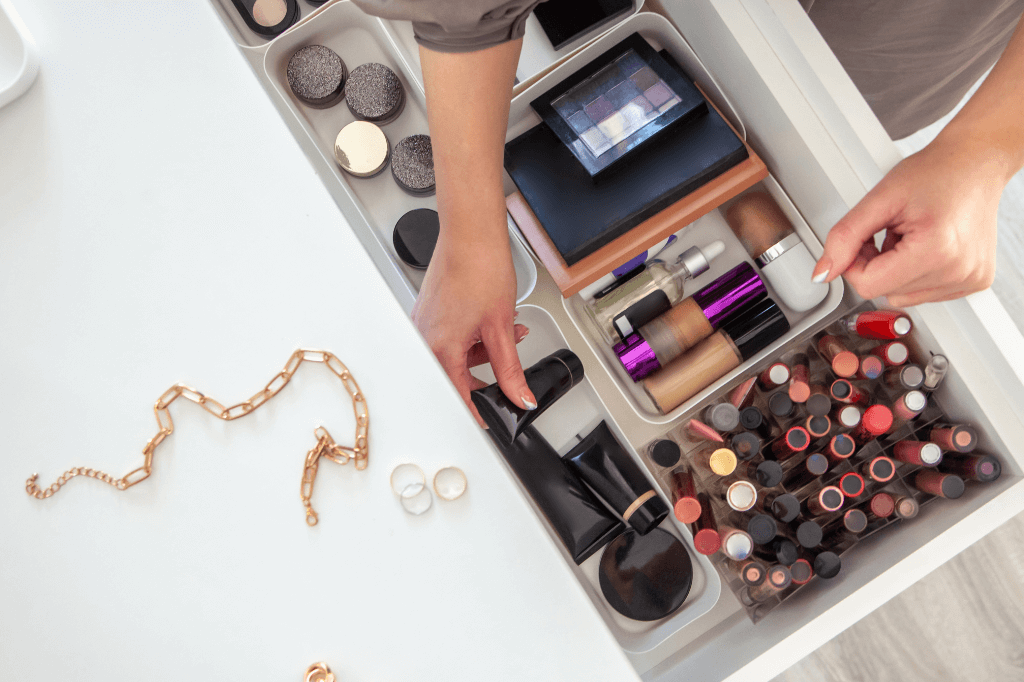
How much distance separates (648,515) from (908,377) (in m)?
0.27

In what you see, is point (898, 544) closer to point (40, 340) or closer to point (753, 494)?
point (753, 494)

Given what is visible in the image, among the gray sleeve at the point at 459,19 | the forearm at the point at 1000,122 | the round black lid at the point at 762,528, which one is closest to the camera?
the gray sleeve at the point at 459,19

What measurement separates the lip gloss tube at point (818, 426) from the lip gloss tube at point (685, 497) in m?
0.13

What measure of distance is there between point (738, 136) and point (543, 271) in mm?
239

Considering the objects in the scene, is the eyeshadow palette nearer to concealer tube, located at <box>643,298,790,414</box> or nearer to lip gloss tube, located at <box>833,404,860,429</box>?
concealer tube, located at <box>643,298,790,414</box>

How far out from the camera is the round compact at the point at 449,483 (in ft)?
1.41

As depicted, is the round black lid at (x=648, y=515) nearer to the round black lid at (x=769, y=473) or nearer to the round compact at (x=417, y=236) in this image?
the round black lid at (x=769, y=473)

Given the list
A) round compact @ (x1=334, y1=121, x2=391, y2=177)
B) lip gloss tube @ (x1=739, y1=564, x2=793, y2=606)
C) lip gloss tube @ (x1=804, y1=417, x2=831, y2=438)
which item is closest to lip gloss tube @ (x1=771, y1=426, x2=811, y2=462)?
lip gloss tube @ (x1=804, y1=417, x2=831, y2=438)

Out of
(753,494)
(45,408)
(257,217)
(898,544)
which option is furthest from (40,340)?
(898,544)

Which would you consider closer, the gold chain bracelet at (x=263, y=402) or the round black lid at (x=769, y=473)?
the gold chain bracelet at (x=263, y=402)

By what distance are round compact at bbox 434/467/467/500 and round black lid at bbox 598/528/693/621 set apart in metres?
0.28

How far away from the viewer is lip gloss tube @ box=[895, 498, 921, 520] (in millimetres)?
Answer: 571

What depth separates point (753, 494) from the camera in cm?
58

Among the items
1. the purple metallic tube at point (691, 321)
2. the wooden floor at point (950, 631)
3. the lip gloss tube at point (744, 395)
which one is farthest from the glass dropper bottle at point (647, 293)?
the wooden floor at point (950, 631)
